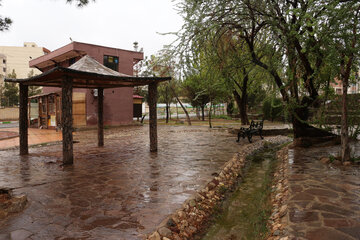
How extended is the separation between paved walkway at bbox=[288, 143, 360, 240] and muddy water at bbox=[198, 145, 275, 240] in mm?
571

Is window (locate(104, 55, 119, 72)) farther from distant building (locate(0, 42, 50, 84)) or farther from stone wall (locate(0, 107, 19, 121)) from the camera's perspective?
distant building (locate(0, 42, 50, 84))

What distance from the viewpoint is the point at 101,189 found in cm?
473

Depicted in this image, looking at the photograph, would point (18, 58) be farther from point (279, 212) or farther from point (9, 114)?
point (279, 212)

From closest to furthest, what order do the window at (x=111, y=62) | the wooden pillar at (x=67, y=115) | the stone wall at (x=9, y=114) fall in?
the wooden pillar at (x=67, y=115) < the window at (x=111, y=62) < the stone wall at (x=9, y=114)

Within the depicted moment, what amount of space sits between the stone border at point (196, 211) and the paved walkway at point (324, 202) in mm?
1334

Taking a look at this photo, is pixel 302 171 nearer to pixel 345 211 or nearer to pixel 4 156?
pixel 345 211

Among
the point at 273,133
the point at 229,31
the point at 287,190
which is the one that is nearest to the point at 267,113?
the point at 273,133

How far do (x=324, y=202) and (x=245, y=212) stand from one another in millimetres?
1282

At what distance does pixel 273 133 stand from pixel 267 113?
12.8m

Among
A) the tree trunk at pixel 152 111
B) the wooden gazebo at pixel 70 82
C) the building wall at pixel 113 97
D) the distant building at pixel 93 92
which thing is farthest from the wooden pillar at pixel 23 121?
the building wall at pixel 113 97

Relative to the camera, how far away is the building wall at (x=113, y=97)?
18656mm

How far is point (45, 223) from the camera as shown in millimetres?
3371

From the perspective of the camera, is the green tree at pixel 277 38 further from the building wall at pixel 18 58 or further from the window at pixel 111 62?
the building wall at pixel 18 58

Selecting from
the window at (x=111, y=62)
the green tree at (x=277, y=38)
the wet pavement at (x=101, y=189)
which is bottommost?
the wet pavement at (x=101, y=189)
